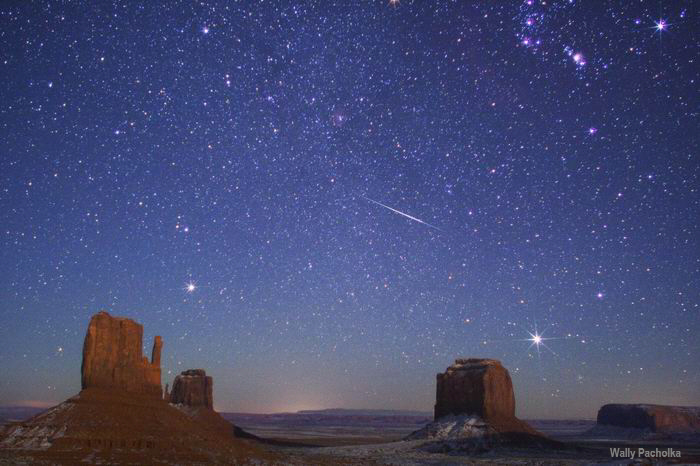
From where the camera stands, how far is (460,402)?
100m

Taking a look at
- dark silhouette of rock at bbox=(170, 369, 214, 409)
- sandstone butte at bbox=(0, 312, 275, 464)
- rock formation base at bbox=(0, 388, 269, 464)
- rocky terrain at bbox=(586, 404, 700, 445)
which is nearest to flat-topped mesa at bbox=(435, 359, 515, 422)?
dark silhouette of rock at bbox=(170, 369, 214, 409)

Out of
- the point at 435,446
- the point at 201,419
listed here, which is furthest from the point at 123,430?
the point at 201,419

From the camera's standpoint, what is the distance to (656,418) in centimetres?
16000

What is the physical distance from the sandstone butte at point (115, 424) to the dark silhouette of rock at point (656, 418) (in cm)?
14725

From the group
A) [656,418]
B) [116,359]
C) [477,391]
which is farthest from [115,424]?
[656,418]

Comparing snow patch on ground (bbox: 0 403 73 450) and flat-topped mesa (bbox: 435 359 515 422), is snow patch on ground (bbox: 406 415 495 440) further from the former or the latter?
snow patch on ground (bbox: 0 403 73 450)

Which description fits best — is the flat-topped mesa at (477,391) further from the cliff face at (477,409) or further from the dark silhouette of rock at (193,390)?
the dark silhouette of rock at (193,390)

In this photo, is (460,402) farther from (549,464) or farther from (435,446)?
(549,464)

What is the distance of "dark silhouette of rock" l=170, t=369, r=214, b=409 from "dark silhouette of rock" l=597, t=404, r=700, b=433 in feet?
412

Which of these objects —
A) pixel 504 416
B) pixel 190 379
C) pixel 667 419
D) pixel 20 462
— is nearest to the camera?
pixel 20 462

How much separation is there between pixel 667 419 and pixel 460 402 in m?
99.3

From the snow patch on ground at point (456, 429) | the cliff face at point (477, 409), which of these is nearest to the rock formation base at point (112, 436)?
the snow patch on ground at point (456, 429)

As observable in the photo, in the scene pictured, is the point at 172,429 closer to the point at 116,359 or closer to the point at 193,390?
the point at 116,359

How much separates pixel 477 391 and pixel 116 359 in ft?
211
